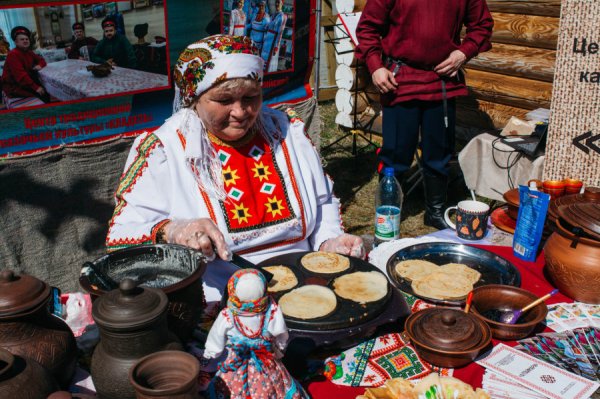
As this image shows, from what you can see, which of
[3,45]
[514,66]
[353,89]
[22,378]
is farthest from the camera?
[353,89]

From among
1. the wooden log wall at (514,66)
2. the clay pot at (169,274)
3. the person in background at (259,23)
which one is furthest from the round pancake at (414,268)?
the wooden log wall at (514,66)

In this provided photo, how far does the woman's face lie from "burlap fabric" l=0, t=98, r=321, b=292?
175 centimetres

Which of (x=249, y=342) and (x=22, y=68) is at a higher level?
(x=22, y=68)

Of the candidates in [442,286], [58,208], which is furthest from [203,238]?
[58,208]

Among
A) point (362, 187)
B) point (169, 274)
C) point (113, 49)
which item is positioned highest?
point (113, 49)

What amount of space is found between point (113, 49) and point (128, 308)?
3002 mm

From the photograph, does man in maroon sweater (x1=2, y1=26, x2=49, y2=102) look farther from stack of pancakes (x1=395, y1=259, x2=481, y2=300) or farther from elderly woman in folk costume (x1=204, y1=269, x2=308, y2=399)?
elderly woman in folk costume (x1=204, y1=269, x2=308, y2=399)

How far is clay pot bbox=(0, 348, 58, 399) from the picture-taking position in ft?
3.85

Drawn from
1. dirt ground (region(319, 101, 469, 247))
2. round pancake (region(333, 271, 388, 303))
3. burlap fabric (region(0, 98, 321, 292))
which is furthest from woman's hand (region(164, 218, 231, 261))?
dirt ground (region(319, 101, 469, 247))

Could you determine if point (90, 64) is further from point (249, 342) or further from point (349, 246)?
point (249, 342)

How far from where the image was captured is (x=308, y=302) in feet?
5.90

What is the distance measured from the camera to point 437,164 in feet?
15.5

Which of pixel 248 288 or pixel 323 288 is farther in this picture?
pixel 323 288

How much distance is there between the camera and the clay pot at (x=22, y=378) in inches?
46.2
